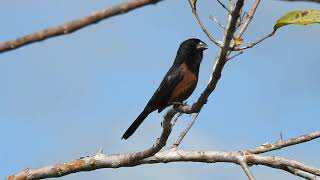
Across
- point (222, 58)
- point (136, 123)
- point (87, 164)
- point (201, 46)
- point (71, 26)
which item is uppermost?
point (71, 26)

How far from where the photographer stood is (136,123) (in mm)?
7582

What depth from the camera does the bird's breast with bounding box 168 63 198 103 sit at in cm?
698

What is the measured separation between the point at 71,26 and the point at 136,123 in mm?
6400

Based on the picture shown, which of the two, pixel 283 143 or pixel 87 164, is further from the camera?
pixel 87 164

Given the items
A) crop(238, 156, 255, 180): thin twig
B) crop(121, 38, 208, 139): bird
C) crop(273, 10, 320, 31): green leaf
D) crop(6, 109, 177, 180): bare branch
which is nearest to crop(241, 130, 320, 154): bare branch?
crop(238, 156, 255, 180): thin twig

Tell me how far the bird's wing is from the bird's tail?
0.64 feet

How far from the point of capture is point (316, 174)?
3857 mm

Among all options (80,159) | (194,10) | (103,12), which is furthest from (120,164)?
(103,12)

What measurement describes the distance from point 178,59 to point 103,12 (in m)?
6.51

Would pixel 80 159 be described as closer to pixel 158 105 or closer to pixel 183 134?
pixel 183 134

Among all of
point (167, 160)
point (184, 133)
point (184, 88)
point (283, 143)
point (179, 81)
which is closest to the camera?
point (283, 143)

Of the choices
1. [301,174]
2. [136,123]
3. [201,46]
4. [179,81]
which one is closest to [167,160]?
[301,174]

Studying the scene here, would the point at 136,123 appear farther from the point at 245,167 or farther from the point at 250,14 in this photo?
the point at 250,14

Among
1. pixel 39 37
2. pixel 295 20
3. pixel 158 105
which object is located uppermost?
pixel 39 37
